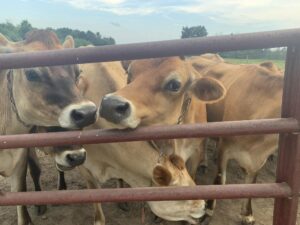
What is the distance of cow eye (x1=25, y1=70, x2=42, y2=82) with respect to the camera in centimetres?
306

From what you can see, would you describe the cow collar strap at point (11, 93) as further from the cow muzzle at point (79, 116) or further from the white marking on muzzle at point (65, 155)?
the cow muzzle at point (79, 116)

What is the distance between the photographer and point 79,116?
272 centimetres

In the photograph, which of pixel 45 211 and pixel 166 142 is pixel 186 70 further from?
pixel 45 211

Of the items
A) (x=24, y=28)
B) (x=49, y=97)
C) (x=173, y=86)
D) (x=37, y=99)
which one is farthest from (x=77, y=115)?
(x=24, y=28)

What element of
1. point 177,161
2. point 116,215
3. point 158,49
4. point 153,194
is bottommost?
point 116,215

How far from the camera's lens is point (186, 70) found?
131 inches

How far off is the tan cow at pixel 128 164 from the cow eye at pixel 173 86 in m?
0.51

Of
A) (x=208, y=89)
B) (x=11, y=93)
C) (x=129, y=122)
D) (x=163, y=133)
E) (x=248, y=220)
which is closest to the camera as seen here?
(x=163, y=133)

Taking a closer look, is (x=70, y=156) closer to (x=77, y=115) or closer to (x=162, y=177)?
(x=77, y=115)

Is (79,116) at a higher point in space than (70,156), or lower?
higher

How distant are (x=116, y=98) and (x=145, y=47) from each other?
2.12 feet

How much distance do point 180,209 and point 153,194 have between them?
1071 millimetres

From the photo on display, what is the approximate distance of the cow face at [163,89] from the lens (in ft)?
9.52

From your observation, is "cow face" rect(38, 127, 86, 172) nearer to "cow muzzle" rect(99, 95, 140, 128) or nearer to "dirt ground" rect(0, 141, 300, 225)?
"cow muzzle" rect(99, 95, 140, 128)
